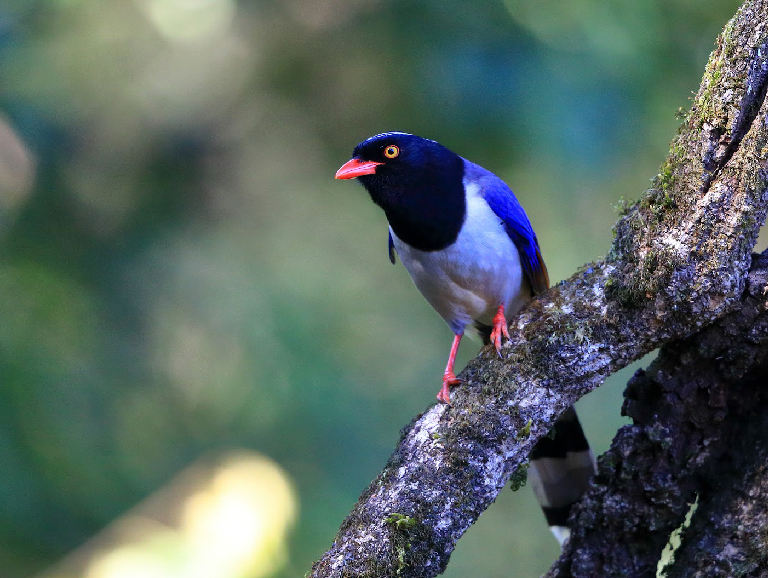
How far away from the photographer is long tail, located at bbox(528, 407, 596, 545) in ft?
10.7

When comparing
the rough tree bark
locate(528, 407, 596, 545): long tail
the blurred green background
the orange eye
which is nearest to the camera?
the rough tree bark

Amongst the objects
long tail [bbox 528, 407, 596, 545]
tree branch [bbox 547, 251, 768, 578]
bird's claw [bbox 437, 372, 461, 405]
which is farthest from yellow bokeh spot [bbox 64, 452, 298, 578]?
tree branch [bbox 547, 251, 768, 578]

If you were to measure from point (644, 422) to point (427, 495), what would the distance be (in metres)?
0.86

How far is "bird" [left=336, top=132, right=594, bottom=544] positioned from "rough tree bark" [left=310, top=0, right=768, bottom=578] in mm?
463

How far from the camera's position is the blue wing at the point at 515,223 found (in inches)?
141

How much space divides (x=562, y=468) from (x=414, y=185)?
141 centimetres

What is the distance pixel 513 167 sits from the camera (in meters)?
5.49

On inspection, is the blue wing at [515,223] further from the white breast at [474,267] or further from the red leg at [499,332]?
the red leg at [499,332]

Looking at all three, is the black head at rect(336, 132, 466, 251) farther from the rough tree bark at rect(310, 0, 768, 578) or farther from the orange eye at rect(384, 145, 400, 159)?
the rough tree bark at rect(310, 0, 768, 578)

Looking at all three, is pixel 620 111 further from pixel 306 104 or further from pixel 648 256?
pixel 648 256

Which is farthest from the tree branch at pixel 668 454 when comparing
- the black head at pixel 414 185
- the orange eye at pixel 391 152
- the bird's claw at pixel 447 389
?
the orange eye at pixel 391 152

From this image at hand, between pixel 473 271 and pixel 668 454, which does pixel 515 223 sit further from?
pixel 668 454

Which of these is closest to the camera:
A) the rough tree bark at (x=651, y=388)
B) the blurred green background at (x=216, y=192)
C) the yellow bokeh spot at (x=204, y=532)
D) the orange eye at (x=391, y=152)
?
the rough tree bark at (x=651, y=388)

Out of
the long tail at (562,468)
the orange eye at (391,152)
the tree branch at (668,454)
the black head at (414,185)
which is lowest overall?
the tree branch at (668,454)
